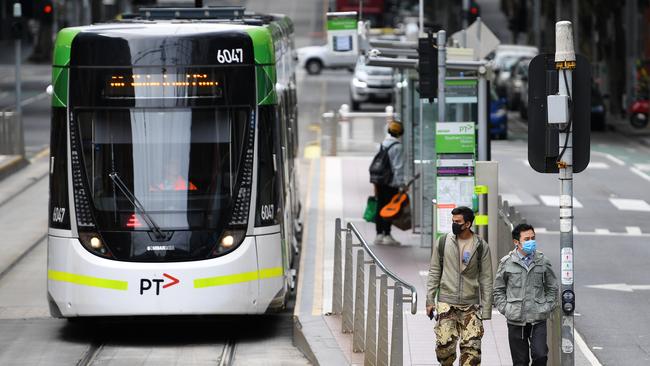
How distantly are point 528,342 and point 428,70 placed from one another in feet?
27.4

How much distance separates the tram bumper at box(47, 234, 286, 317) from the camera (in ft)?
52.0

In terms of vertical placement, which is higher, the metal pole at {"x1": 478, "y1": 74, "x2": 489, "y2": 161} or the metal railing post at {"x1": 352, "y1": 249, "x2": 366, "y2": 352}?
the metal pole at {"x1": 478, "y1": 74, "x2": 489, "y2": 161}

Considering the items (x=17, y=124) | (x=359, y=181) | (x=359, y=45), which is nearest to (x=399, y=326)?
(x=359, y=45)

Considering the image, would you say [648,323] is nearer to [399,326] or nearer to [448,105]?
[399,326]

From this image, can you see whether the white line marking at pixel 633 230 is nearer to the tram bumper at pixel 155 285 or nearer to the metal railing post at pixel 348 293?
the metal railing post at pixel 348 293

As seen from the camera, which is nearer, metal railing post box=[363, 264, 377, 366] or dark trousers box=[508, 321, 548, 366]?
dark trousers box=[508, 321, 548, 366]

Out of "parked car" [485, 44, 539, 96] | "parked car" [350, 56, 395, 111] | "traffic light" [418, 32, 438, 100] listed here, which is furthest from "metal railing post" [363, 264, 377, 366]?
"parked car" [485, 44, 539, 96]

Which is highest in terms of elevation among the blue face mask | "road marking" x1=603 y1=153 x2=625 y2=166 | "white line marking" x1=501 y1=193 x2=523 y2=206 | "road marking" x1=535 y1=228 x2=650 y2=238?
the blue face mask

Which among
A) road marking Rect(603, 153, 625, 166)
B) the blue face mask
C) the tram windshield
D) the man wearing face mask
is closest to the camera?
the blue face mask

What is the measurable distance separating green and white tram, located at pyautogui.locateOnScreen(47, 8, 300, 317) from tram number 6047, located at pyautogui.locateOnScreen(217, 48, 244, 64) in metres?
0.01

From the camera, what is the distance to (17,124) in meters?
34.3

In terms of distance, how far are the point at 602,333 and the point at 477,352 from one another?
13.5 ft

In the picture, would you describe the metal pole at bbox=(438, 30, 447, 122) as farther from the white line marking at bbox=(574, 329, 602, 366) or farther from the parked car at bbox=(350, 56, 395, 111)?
the parked car at bbox=(350, 56, 395, 111)

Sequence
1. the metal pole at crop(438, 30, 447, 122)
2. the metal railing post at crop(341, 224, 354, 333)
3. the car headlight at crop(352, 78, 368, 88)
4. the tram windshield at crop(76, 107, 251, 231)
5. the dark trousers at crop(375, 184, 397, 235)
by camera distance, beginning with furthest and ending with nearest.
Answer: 1. the car headlight at crop(352, 78, 368, 88)
2. the dark trousers at crop(375, 184, 397, 235)
3. the metal pole at crop(438, 30, 447, 122)
4. the tram windshield at crop(76, 107, 251, 231)
5. the metal railing post at crop(341, 224, 354, 333)
